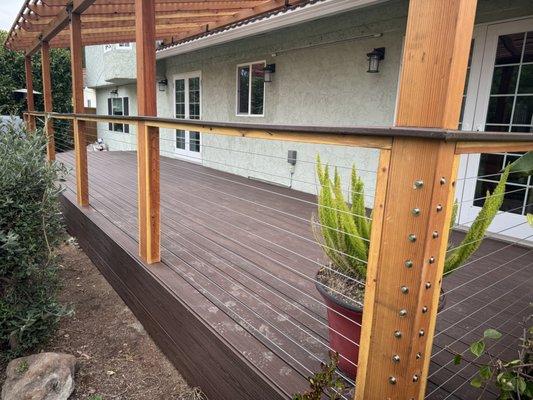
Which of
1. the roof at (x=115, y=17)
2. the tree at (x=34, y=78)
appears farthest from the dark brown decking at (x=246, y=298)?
the tree at (x=34, y=78)

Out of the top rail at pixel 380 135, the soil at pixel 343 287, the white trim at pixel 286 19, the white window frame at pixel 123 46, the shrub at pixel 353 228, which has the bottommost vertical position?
the soil at pixel 343 287

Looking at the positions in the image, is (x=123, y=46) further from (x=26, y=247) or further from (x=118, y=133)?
(x=26, y=247)

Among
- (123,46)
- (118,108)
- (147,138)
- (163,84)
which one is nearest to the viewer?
(147,138)

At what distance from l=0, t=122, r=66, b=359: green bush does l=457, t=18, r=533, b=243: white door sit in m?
3.75

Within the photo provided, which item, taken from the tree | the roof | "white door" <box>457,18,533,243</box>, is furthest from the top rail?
the tree

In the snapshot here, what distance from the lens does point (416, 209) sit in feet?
3.72

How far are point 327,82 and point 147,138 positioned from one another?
3663 millimetres

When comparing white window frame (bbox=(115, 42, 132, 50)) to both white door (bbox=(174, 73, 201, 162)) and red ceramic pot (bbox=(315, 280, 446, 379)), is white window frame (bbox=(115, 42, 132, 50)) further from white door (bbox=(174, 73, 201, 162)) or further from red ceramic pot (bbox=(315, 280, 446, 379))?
red ceramic pot (bbox=(315, 280, 446, 379))

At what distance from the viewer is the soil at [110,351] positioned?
259 centimetres

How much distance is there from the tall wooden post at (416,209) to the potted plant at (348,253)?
1.16 feet

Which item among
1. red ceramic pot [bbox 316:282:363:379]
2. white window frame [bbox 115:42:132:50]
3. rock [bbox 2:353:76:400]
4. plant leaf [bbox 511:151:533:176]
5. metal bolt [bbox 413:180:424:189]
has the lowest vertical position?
rock [bbox 2:353:76:400]

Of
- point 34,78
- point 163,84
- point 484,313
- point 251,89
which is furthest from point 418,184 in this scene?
point 34,78

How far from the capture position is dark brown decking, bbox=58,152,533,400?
1.93 metres

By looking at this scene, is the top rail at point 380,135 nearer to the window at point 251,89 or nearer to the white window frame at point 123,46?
the window at point 251,89
